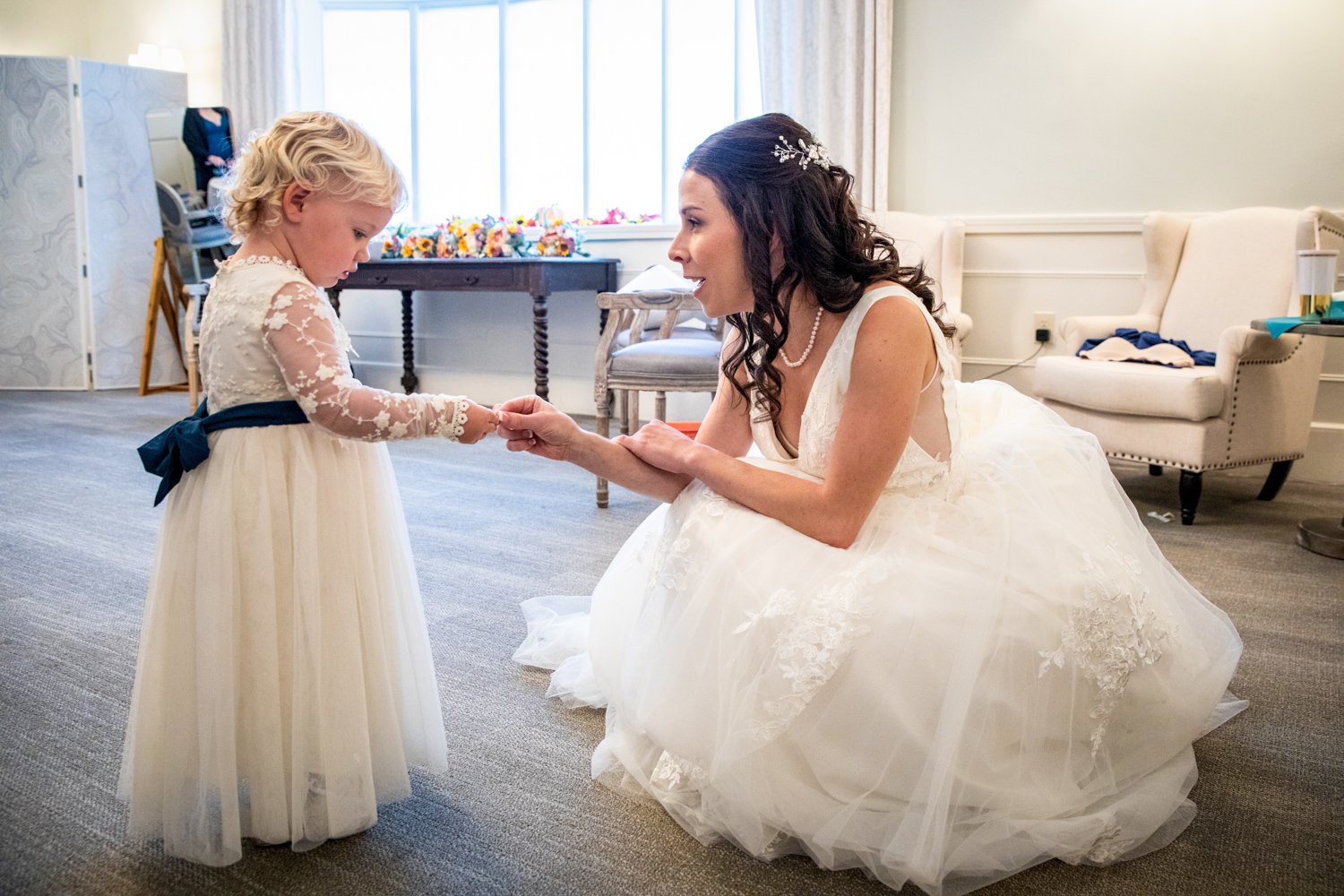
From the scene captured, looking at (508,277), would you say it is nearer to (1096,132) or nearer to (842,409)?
(1096,132)

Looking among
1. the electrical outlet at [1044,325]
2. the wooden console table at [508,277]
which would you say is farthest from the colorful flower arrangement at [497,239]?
the electrical outlet at [1044,325]

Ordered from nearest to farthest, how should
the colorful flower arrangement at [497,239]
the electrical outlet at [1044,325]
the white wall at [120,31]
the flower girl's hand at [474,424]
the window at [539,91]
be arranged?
1. the flower girl's hand at [474,424]
2. the electrical outlet at [1044,325]
3. the colorful flower arrangement at [497,239]
4. the window at [539,91]
5. the white wall at [120,31]

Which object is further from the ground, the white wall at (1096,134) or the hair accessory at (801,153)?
the white wall at (1096,134)

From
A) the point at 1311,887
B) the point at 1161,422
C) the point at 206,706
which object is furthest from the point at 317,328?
the point at 1161,422

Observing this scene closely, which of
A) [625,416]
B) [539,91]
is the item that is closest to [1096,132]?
[625,416]

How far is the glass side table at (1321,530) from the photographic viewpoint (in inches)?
122

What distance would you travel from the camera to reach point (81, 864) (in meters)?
1.50

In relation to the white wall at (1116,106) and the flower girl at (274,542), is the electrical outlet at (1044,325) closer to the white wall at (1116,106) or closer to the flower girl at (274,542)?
the white wall at (1116,106)

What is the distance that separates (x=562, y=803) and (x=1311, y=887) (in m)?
1.09

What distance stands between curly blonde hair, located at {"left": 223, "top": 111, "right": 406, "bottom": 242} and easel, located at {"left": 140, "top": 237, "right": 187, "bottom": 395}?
6.16 m

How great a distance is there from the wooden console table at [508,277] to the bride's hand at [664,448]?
311 cm

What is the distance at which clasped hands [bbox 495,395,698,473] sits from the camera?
1.67 meters

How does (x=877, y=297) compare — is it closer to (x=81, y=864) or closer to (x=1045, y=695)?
(x=1045, y=695)

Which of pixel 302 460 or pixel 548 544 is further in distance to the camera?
pixel 548 544
